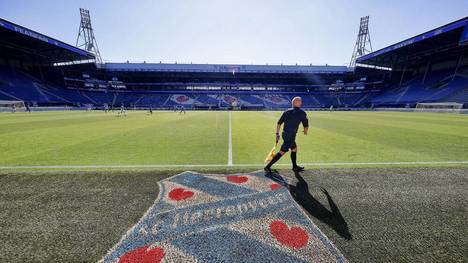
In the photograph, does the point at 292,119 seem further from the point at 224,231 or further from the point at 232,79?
the point at 232,79

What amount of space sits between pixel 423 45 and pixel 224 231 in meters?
62.0

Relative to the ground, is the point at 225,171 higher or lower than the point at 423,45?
lower

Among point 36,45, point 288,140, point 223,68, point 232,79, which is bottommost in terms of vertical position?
point 288,140

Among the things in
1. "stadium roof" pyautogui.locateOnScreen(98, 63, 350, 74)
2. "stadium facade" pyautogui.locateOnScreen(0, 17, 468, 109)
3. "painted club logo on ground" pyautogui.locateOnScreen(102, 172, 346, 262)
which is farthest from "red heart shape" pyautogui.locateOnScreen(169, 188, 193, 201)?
"stadium roof" pyautogui.locateOnScreen(98, 63, 350, 74)

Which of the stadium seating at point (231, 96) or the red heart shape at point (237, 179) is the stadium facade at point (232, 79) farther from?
the red heart shape at point (237, 179)

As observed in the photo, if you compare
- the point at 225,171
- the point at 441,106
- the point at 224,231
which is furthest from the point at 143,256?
the point at 441,106

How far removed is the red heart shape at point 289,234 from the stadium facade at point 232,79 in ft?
171

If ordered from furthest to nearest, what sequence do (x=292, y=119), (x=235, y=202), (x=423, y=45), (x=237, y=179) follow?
1. (x=423, y=45)
2. (x=292, y=119)
3. (x=237, y=179)
4. (x=235, y=202)

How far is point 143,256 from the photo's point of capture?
6.93 feet

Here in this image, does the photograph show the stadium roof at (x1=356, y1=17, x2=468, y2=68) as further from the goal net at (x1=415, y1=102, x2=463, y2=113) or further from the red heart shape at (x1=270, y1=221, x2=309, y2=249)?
the red heart shape at (x1=270, y1=221, x2=309, y2=249)

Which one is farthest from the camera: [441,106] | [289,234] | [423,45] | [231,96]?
[231,96]

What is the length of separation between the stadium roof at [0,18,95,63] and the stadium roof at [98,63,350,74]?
36.7ft

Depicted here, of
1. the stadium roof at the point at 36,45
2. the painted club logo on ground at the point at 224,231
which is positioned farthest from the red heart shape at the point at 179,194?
the stadium roof at the point at 36,45

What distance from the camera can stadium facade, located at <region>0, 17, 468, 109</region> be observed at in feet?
143
